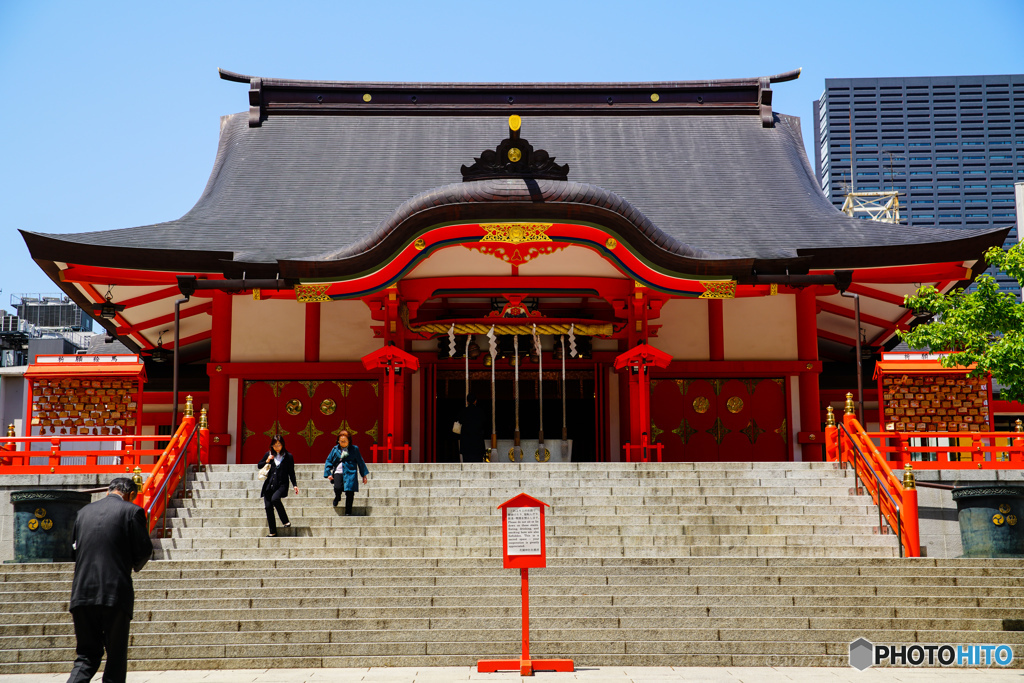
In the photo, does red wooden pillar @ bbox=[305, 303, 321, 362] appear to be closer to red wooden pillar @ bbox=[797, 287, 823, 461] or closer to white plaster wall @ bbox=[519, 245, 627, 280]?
white plaster wall @ bbox=[519, 245, 627, 280]

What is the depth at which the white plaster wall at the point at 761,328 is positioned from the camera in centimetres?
1716

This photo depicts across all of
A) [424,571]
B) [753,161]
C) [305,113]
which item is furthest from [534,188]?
[305,113]

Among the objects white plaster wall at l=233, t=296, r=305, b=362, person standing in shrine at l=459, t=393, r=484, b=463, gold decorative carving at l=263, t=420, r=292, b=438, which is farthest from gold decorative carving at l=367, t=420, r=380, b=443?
person standing in shrine at l=459, t=393, r=484, b=463

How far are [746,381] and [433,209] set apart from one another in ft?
22.1

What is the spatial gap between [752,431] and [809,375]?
1.39m

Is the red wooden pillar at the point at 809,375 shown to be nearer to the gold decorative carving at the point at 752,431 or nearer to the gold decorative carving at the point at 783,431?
the gold decorative carving at the point at 783,431

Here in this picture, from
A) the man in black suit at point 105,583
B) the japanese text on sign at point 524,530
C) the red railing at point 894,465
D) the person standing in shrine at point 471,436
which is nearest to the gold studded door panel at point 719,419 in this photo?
the red railing at point 894,465

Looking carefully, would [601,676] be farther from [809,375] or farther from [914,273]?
[914,273]

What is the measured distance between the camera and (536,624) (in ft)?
27.4

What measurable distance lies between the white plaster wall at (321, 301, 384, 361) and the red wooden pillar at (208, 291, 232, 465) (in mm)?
1661

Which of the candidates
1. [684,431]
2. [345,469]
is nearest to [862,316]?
[684,431]

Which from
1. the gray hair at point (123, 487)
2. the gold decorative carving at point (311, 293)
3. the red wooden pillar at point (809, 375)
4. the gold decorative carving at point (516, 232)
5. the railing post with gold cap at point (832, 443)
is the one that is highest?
the gold decorative carving at point (516, 232)
